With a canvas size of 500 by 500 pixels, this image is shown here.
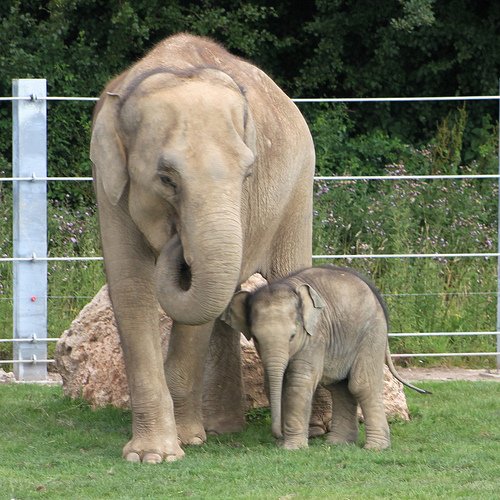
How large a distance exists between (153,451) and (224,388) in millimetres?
1046

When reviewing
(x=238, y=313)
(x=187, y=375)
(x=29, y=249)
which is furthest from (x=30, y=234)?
(x=238, y=313)

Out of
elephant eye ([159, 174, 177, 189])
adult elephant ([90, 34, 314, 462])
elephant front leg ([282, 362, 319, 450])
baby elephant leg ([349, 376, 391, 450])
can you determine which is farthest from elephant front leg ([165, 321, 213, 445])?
elephant eye ([159, 174, 177, 189])

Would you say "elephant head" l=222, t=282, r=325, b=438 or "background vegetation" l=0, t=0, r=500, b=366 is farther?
"background vegetation" l=0, t=0, r=500, b=366

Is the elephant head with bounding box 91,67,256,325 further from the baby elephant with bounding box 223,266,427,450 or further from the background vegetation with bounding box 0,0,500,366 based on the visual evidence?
the background vegetation with bounding box 0,0,500,366

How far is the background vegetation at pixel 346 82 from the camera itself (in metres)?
11.8

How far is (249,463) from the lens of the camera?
6.43 meters

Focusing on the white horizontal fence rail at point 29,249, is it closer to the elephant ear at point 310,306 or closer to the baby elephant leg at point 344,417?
the baby elephant leg at point 344,417

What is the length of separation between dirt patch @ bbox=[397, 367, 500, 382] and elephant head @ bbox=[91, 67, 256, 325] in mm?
3746

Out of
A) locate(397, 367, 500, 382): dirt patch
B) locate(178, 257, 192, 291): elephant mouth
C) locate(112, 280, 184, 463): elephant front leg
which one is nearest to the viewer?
locate(178, 257, 192, 291): elephant mouth

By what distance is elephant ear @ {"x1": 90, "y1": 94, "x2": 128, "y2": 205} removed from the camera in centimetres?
639

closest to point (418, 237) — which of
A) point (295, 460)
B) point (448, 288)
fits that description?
point (448, 288)

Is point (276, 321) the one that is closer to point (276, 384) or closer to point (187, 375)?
point (276, 384)

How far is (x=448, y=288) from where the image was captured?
11.1 metres

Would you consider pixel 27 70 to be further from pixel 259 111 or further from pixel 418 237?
pixel 259 111
